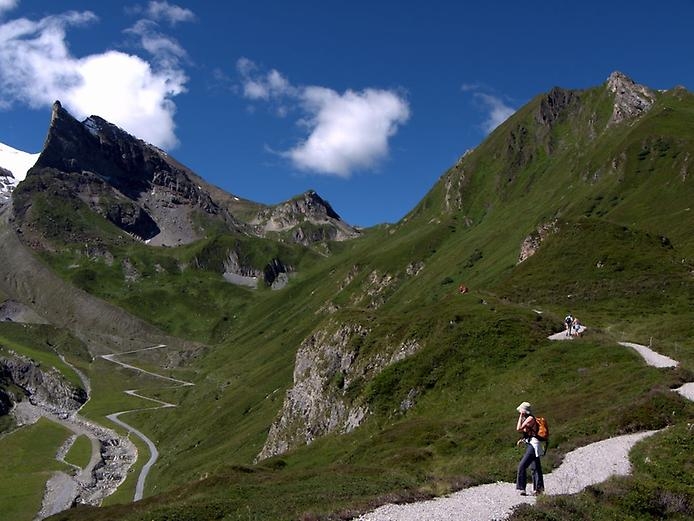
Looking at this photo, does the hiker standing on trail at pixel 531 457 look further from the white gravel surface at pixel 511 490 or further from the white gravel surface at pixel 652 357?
the white gravel surface at pixel 652 357

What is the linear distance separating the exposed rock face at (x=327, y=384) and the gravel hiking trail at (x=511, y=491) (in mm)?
42879

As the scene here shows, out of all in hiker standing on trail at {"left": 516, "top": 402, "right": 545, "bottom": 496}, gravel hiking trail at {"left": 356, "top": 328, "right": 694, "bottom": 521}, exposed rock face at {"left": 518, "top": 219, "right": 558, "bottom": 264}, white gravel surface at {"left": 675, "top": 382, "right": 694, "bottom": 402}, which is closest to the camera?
gravel hiking trail at {"left": 356, "top": 328, "right": 694, "bottom": 521}

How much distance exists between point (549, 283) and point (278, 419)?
49920mm

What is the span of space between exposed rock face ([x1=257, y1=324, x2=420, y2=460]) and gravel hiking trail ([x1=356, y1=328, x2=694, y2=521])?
42.9m

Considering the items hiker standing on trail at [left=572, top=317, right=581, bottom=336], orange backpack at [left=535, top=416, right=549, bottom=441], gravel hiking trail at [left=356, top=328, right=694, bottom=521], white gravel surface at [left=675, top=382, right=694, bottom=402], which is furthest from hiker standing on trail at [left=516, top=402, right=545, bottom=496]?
hiker standing on trail at [left=572, top=317, right=581, bottom=336]

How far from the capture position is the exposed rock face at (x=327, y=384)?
78.8m

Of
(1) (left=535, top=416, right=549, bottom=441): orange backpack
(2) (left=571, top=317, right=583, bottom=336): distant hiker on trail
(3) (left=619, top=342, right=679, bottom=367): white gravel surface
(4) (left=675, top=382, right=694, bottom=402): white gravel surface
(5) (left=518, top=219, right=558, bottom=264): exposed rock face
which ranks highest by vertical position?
(5) (left=518, top=219, right=558, bottom=264): exposed rock face

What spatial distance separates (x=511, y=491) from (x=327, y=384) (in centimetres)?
6397

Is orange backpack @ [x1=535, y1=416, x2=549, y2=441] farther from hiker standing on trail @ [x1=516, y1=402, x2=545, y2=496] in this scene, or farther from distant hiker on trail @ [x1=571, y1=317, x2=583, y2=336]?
distant hiker on trail @ [x1=571, y1=317, x2=583, y2=336]

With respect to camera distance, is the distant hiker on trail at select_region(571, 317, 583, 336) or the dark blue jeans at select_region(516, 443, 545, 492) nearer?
the dark blue jeans at select_region(516, 443, 545, 492)

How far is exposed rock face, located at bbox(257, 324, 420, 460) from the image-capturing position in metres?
78.8

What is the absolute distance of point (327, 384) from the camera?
8875 cm

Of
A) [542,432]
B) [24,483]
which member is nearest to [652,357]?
[542,432]

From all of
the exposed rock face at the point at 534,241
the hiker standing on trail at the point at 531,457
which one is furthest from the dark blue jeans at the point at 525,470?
the exposed rock face at the point at 534,241
